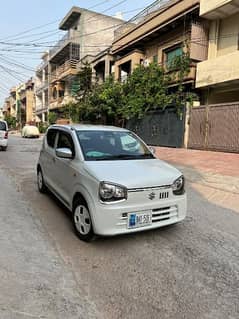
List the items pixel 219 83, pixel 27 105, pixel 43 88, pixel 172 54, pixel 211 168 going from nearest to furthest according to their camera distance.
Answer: pixel 211 168 < pixel 219 83 < pixel 172 54 < pixel 43 88 < pixel 27 105

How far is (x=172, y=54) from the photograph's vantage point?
19.8m

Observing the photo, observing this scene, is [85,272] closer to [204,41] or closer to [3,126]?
[3,126]

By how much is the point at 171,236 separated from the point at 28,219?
2470 mm

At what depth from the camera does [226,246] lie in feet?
Result: 13.3

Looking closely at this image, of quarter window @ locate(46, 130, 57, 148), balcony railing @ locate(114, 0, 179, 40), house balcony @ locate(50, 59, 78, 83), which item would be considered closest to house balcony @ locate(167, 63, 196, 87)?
balcony railing @ locate(114, 0, 179, 40)

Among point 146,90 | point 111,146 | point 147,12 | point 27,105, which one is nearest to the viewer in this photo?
point 111,146

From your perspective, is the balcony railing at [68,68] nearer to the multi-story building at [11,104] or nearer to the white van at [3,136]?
the white van at [3,136]

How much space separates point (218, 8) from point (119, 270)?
15.4 m

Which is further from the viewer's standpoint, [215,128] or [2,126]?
[2,126]

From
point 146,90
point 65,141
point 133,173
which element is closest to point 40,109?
point 146,90

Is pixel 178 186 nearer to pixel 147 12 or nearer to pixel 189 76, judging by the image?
pixel 189 76

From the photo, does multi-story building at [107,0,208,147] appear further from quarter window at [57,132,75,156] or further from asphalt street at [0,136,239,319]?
asphalt street at [0,136,239,319]

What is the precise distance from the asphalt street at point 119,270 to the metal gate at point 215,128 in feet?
30.1

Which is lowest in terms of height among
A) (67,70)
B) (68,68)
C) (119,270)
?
(119,270)
